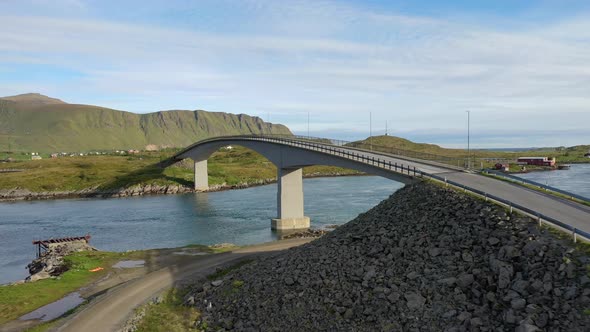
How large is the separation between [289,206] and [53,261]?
3121 centimetres

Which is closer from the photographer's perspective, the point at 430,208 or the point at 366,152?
the point at 430,208

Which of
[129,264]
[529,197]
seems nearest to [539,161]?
[529,197]

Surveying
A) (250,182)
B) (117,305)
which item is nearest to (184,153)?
(250,182)

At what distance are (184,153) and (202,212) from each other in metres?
63.0

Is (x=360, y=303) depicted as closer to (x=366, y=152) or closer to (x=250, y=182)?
(x=366, y=152)

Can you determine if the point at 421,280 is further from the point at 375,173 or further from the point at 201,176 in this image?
the point at 201,176

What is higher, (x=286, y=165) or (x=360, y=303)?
(x=286, y=165)

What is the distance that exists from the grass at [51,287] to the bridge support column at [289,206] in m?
22.5

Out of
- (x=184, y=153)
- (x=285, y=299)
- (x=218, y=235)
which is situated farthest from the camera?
(x=184, y=153)

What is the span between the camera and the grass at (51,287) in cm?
3212

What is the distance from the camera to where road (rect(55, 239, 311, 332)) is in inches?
1029

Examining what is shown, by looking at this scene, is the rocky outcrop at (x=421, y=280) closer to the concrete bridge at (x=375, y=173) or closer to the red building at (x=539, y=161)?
the concrete bridge at (x=375, y=173)

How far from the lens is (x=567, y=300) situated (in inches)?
708

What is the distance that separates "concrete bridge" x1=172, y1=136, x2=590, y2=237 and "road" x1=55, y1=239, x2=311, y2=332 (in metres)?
13.8
